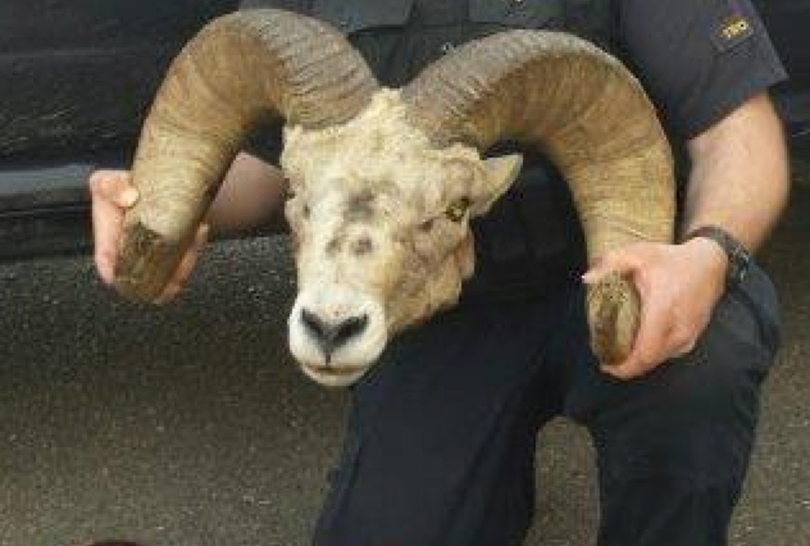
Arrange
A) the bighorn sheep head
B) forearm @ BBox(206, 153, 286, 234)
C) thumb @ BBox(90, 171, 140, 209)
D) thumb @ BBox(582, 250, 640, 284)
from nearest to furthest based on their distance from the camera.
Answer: the bighorn sheep head → thumb @ BBox(582, 250, 640, 284) → thumb @ BBox(90, 171, 140, 209) → forearm @ BBox(206, 153, 286, 234)

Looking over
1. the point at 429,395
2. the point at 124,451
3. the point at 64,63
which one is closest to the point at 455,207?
the point at 429,395

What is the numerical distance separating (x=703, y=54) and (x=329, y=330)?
1.03 metres

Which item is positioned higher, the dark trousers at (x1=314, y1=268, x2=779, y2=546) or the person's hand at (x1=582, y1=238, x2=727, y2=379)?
the person's hand at (x1=582, y1=238, x2=727, y2=379)

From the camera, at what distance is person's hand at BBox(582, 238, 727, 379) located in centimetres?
274

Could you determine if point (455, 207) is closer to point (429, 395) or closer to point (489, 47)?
point (489, 47)

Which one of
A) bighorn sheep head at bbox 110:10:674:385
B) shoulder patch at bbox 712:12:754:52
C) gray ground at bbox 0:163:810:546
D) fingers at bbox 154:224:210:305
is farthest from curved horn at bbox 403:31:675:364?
gray ground at bbox 0:163:810:546

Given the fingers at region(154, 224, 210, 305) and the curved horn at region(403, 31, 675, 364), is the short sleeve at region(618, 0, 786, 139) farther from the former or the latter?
the fingers at region(154, 224, 210, 305)

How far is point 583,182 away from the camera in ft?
9.73

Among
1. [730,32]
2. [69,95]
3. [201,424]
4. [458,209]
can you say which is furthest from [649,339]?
[201,424]

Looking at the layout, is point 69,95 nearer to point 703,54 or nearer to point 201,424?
point 201,424

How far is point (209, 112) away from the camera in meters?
3.07

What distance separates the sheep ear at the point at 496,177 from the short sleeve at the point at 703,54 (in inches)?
15.1

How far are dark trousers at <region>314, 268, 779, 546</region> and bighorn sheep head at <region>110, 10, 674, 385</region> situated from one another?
289 mm

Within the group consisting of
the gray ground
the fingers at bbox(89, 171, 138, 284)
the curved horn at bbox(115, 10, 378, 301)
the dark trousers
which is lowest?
the gray ground
